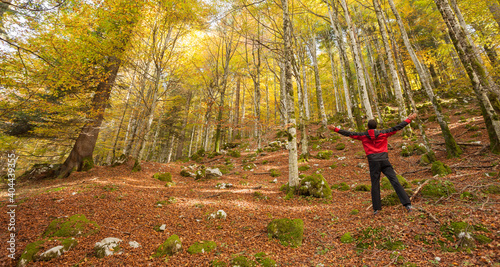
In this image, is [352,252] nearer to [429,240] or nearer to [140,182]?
[429,240]

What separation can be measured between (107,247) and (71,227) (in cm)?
108

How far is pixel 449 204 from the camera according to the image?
3342 mm

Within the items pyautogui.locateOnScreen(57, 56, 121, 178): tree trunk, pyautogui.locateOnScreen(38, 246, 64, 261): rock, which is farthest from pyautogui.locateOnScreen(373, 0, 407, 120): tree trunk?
pyautogui.locateOnScreen(57, 56, 121, 178): tree trunk

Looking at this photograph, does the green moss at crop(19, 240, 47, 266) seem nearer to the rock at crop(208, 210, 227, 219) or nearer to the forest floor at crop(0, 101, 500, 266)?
the forest floor at crop(0, 101, 500, 266)

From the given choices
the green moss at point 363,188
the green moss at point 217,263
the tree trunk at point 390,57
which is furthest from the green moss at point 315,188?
the tree trunk at point 390,57

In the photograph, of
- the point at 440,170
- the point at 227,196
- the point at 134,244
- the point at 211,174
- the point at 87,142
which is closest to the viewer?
the point at 134,244

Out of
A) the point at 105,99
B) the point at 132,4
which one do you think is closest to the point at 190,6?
the point at 132,4

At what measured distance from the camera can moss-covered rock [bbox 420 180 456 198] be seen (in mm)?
3707

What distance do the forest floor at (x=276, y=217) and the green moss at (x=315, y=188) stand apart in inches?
8.4

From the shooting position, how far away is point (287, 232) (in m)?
3.50

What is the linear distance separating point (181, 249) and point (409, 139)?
40.1 ft

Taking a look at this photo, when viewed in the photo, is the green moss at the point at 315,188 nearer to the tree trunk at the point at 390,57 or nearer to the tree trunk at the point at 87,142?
the tree trunk at the point at 390,57

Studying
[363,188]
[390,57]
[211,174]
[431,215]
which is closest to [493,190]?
[431,215]

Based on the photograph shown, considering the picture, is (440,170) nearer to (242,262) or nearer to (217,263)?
(242,262)
